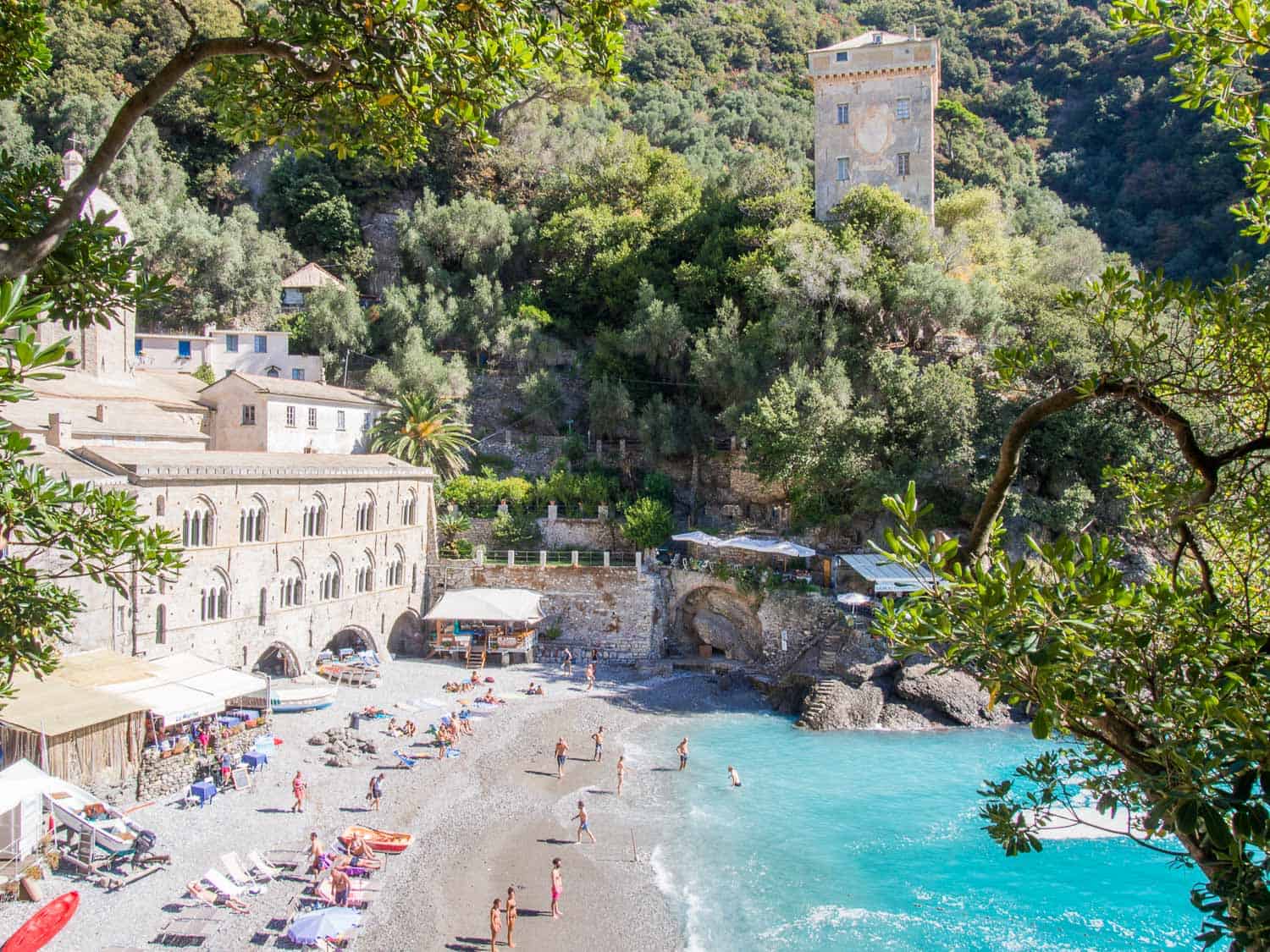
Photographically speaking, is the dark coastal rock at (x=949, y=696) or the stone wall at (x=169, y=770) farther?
the dark coastal rock at (x=949, y=696)

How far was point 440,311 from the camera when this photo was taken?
40969 mm

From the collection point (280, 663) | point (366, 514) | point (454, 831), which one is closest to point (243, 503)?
point (366, 514)

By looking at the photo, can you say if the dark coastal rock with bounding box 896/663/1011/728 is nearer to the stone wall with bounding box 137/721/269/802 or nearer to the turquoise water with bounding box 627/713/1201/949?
the turquoise water with bounding box 627/713/1201/949

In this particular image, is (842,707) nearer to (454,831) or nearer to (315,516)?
(454,831)

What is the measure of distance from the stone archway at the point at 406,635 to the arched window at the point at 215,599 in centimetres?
716

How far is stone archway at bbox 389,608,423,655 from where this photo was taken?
3144 centimetres

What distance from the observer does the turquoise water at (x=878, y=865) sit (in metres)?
15.6

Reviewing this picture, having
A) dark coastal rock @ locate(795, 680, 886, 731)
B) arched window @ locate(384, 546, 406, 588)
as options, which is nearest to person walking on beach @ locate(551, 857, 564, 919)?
dark coastal rock @ locate(795, 680, 886, 731)

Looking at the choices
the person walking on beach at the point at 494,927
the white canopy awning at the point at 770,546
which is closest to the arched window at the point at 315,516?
the white canopy awning at the point at 770,546

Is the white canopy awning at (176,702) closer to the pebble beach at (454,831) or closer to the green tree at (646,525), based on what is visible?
the pebble beach at (454,831)

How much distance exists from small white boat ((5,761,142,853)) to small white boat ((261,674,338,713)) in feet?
24.7

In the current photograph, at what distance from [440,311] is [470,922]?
30818 millimetres

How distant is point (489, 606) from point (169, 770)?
12.5m

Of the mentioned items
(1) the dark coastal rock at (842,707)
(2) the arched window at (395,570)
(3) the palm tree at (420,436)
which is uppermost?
(3) the palm tree at (420,436)
